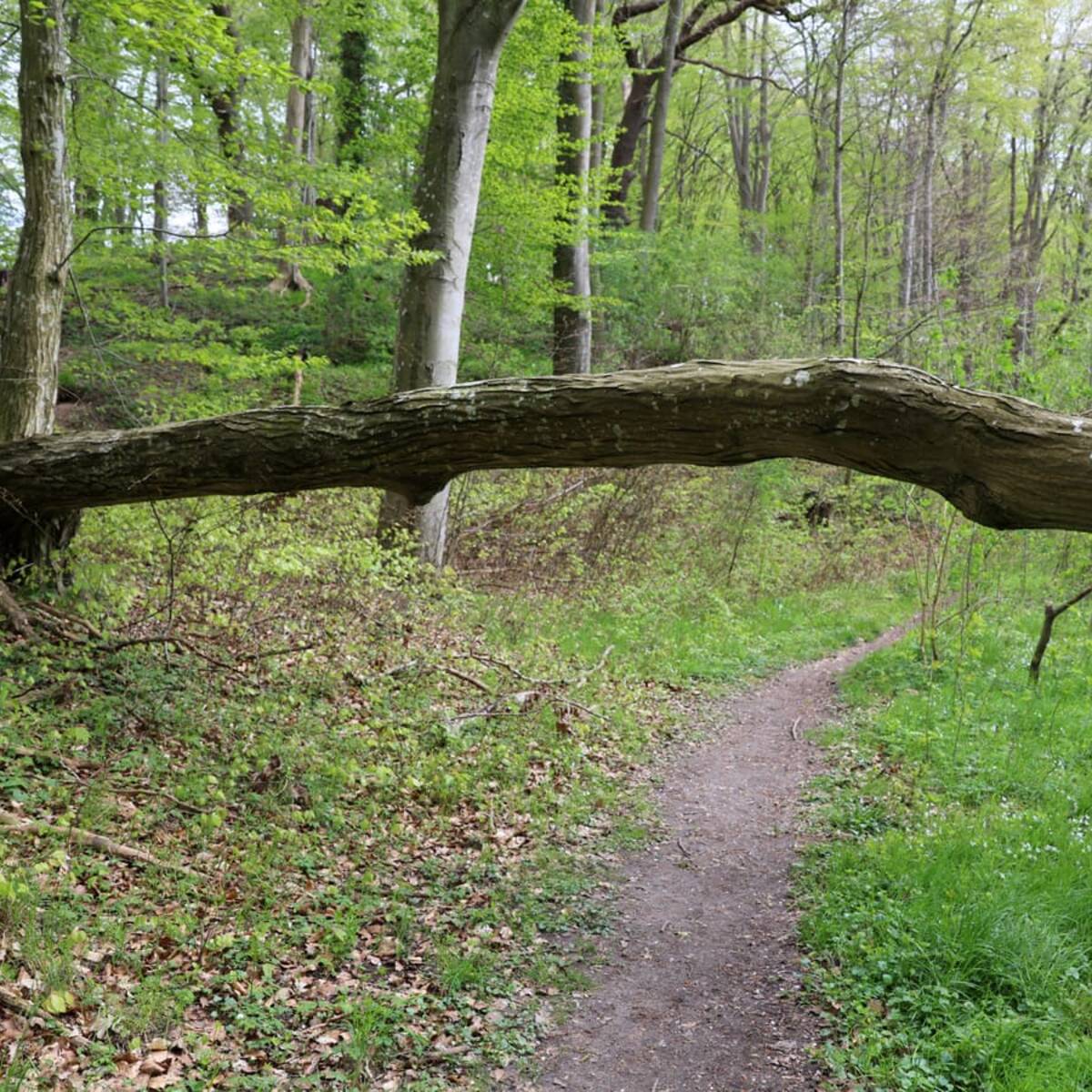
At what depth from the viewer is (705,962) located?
4332mm

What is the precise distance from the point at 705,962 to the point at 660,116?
756 inches

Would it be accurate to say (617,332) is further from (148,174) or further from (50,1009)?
(50,1009)

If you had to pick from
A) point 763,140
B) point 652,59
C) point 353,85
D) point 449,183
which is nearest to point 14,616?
point 449,183

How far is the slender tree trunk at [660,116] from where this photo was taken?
61.7ft

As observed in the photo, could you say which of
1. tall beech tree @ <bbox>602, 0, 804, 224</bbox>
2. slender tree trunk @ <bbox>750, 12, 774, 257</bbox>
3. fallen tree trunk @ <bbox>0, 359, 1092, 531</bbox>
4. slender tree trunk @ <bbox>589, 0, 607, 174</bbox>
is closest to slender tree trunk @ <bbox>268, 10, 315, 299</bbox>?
slender tree trunk @ <bbox>589, 0, 607, 174</bbox>

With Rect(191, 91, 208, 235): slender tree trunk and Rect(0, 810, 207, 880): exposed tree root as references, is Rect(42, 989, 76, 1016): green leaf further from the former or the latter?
Rect(191, 91, 208, 235): slender tree trunk

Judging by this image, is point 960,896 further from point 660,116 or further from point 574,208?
point 660,116

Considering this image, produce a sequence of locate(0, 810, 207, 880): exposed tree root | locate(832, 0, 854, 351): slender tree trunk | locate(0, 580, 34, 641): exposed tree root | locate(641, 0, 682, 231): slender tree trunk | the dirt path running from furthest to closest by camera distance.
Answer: locate(641, 0, 682, 231): slender tree trunk, locate(832, 0, 854, 351): slender tree trunk, locate(0, 580, 34, 641): exposed tree root, locate(0, 810, 207, 880): exposed tree root, the dirt path

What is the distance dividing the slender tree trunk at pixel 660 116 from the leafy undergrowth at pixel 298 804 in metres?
13.4

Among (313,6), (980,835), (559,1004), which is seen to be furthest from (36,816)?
(313,6)

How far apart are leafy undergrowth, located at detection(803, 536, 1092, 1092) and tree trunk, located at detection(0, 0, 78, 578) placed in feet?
18.7

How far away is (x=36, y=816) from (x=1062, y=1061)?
4.56 m

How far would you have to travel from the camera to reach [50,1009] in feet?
10.3

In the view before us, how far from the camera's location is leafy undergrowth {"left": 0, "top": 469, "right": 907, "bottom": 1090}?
11.1 ft
